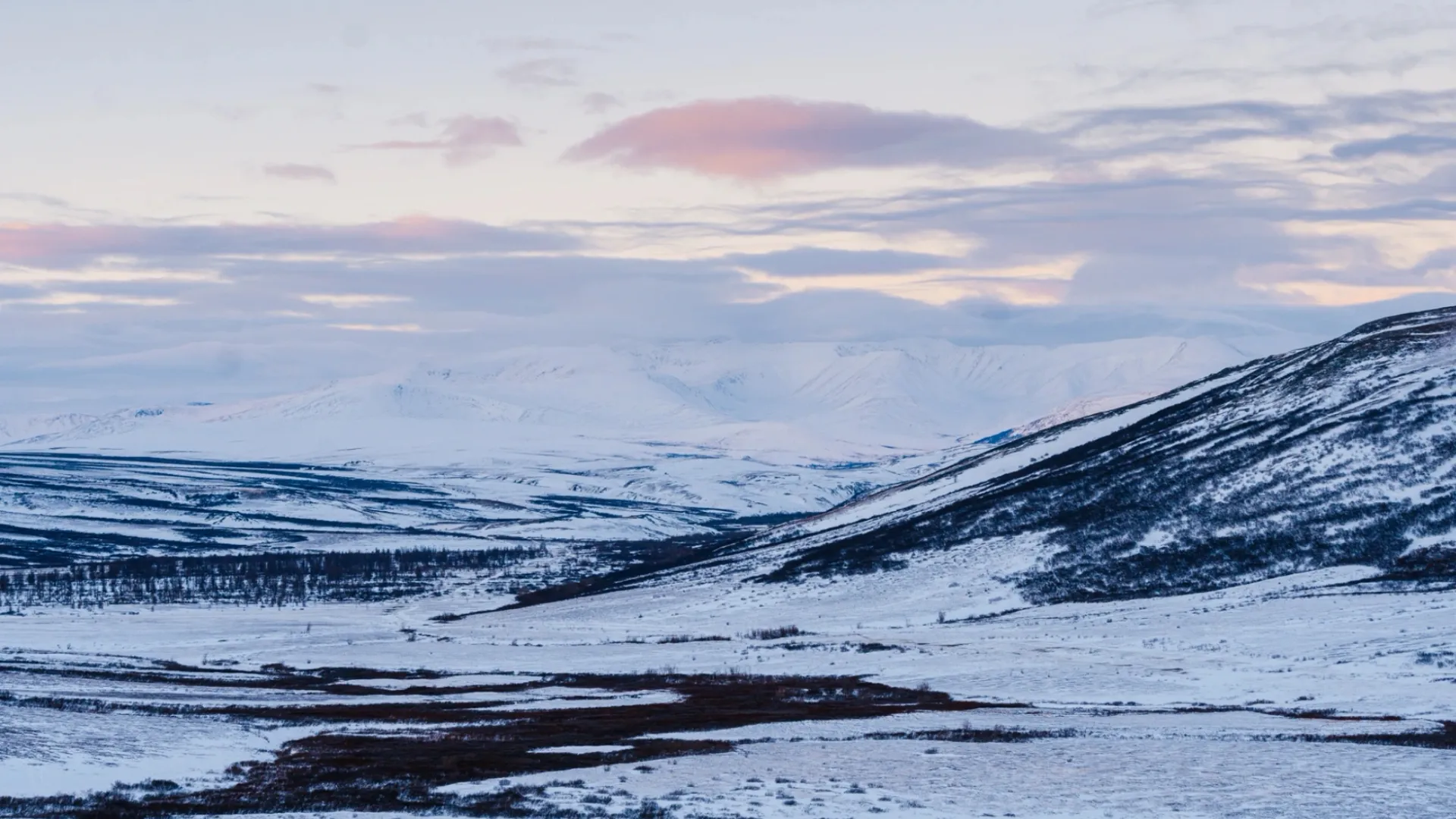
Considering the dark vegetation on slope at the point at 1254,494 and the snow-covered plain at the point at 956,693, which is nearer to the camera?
the snow-covered plain at the point at 956,693

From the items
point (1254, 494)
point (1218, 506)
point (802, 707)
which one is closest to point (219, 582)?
point (1218, 506)

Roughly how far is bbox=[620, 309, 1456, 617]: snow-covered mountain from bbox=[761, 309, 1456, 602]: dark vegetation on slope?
0.18 m

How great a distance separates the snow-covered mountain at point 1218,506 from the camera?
97500 millimetres

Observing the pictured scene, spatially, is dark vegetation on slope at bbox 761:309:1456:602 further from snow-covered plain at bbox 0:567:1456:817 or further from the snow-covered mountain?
snow-covered plain at bbox 0:567:1456:817

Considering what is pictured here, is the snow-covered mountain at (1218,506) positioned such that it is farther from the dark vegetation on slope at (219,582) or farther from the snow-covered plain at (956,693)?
the dark vegetation on slope at (219,582)

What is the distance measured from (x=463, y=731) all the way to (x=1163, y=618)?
141 feet

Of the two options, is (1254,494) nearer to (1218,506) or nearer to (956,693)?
(1218,506)

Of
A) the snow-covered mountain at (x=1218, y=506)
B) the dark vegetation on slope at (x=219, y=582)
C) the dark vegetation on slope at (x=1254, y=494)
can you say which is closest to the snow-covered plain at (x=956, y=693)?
the snow-covered mountain at (x=1218, y=506)

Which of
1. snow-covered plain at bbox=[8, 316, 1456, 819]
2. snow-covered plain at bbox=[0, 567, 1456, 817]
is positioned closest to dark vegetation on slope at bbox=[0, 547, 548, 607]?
snow-covered plain at bbox=[0, 567, 1456, 817]

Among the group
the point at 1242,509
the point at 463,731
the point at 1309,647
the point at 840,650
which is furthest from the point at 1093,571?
the point at 463,731

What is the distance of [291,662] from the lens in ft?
277

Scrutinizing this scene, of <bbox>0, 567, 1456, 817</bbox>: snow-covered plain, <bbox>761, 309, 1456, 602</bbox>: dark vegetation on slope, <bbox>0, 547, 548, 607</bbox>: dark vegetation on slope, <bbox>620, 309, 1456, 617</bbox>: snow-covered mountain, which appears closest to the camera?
<bbox>0, 567, 1456, 817</bbox>: snow-covered plain

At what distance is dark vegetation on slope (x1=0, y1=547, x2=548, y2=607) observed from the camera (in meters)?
155

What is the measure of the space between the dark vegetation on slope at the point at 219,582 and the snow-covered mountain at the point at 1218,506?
42.0 meters
